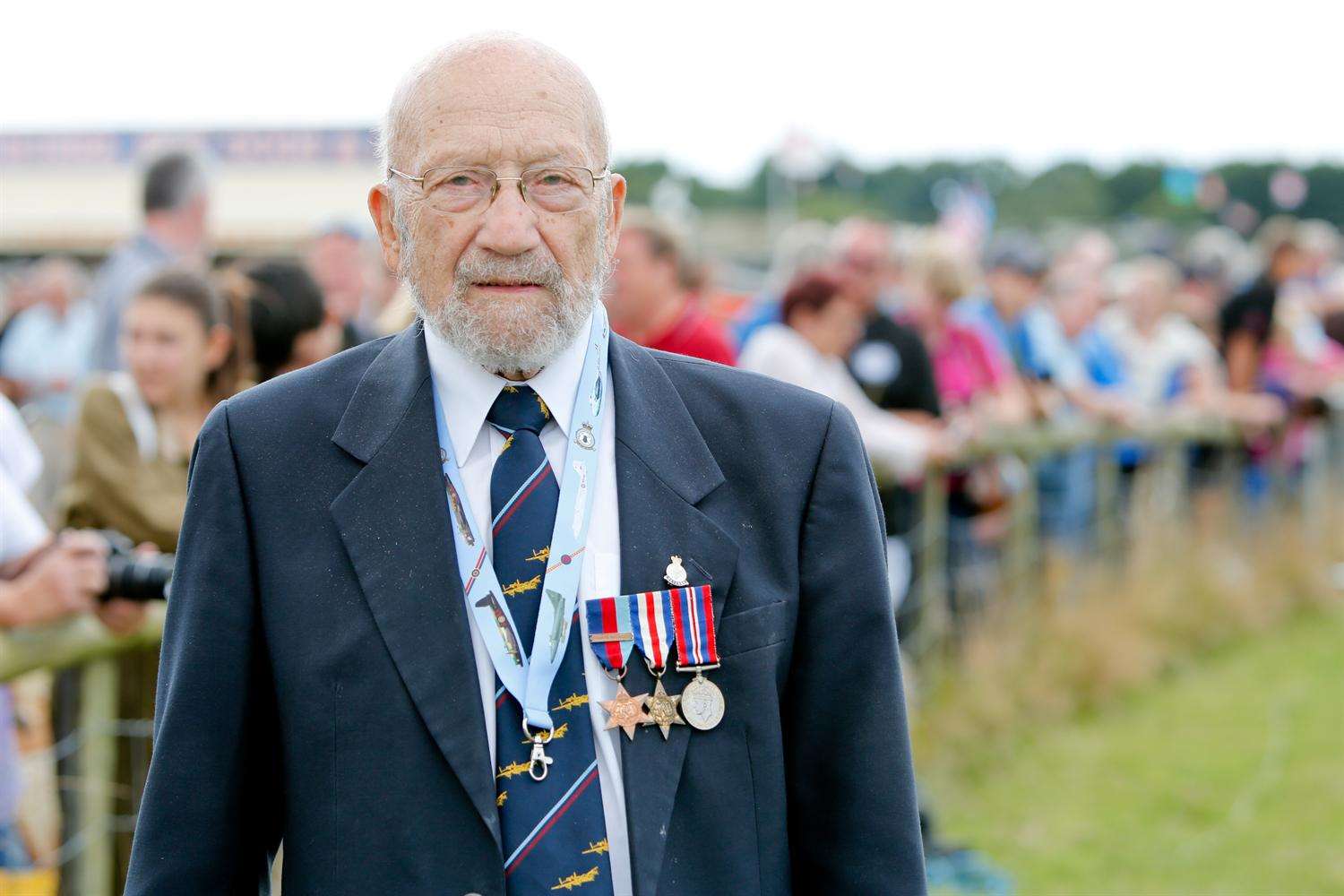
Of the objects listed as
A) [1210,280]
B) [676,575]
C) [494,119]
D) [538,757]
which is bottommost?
[538,757]

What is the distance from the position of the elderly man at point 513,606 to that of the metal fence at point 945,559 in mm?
1232

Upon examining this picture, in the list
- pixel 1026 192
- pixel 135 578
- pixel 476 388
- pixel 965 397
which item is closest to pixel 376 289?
pixel 965 397

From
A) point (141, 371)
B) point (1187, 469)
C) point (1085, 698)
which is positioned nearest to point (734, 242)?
point (1187, 469)

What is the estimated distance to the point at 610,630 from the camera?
2078mm

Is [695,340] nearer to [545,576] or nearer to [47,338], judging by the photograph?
[545,576]

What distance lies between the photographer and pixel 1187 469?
10.4m

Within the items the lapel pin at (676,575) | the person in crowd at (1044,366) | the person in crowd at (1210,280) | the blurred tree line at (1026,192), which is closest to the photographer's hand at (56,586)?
the lapel pin at (676,575)

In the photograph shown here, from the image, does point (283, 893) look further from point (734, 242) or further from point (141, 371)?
point (734, 242)

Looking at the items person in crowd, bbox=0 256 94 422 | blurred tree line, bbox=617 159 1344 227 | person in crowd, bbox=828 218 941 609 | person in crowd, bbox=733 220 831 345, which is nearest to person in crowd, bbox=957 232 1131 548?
person in crowd, bbox=733 220 831 345

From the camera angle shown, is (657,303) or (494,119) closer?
(494,119)

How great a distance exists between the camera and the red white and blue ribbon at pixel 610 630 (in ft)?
6.80

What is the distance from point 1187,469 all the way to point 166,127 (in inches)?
813

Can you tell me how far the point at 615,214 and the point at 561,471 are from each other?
41 cm

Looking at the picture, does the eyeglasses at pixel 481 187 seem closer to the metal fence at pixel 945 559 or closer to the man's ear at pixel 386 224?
the man's ear at pixel 386 224
